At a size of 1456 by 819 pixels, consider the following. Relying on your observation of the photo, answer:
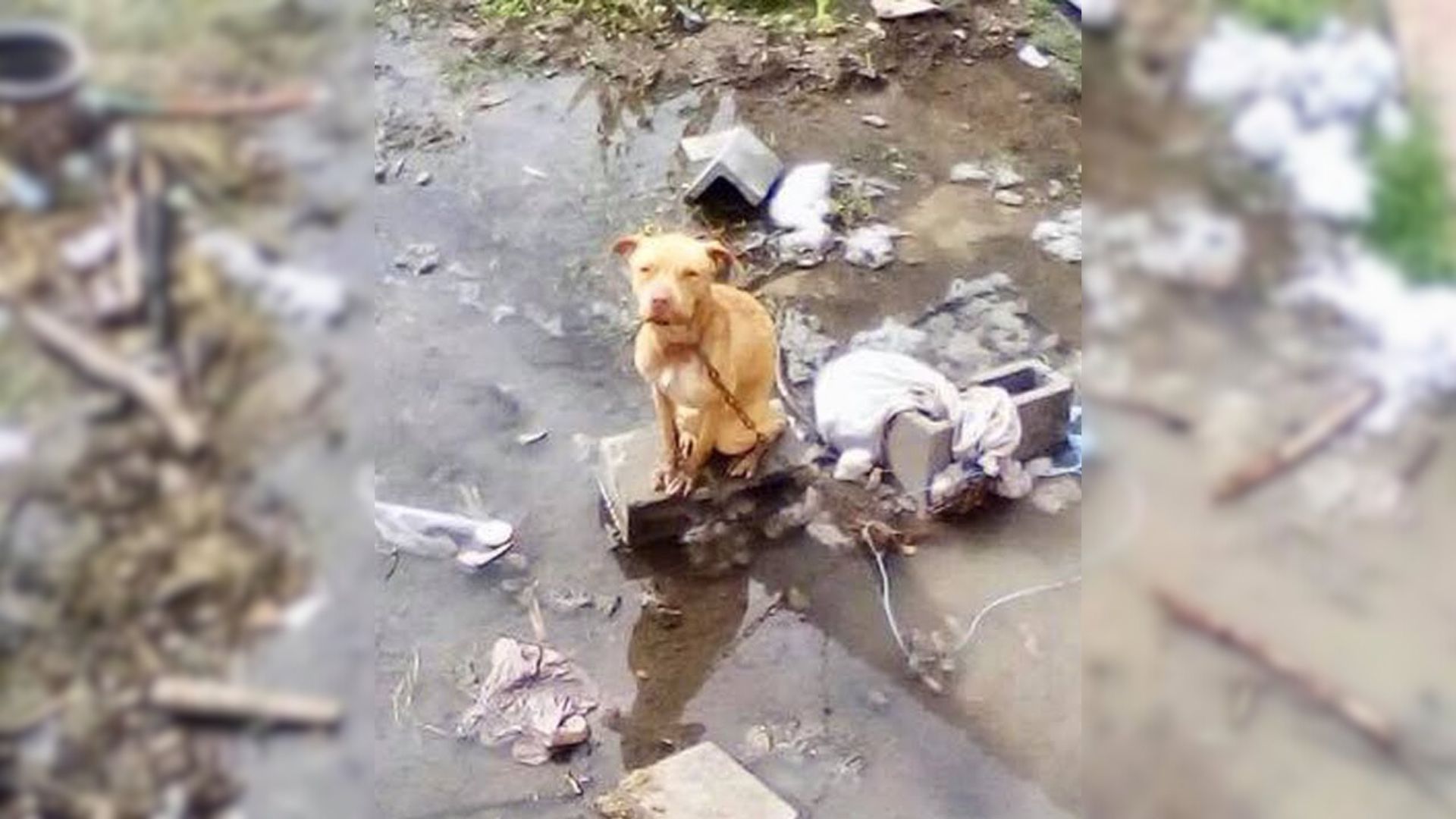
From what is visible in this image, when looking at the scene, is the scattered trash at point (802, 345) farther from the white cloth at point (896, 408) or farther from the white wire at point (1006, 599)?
the white wire at point (1006, 599)

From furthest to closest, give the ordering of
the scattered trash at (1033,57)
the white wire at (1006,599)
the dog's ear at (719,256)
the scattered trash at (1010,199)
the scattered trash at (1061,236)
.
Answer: the scattered trash at (1033,57), the scattered trash at (1010,199), the scattered trash at (1061,236), the white wire at (1006,599), the dog's ear at (719,256)

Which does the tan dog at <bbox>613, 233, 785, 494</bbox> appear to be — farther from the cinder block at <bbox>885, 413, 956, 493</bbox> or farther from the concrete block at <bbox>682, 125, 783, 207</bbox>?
the concrete block at <bbox>682, 125, 783, 207</bbox>

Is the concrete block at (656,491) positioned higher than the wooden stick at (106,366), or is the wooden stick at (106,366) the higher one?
the wooden stick at (106,366)

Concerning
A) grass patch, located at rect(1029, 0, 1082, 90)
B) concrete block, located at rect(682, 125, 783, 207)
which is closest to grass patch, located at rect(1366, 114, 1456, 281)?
concrete block, located at rect(682, 125, 783, 207)

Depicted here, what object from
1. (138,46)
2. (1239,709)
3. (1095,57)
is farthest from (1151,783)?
(138,46)

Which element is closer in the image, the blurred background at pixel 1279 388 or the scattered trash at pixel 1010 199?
the blurred background at pixel 1279 388

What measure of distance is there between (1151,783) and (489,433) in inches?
96.3

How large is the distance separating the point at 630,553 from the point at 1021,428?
2.42ft

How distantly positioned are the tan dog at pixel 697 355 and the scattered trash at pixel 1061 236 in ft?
3.07

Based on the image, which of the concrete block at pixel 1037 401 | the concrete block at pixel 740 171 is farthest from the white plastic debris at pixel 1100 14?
the concrete block at pixel 740 171

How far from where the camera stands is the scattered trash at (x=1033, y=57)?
4.28m

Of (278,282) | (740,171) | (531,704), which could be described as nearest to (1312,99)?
(278,282)

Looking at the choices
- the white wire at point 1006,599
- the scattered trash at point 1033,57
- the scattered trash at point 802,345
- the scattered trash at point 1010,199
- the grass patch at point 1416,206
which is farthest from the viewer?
the scattered trash at point 1033,57

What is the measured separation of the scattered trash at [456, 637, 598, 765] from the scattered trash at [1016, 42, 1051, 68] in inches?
88.1
